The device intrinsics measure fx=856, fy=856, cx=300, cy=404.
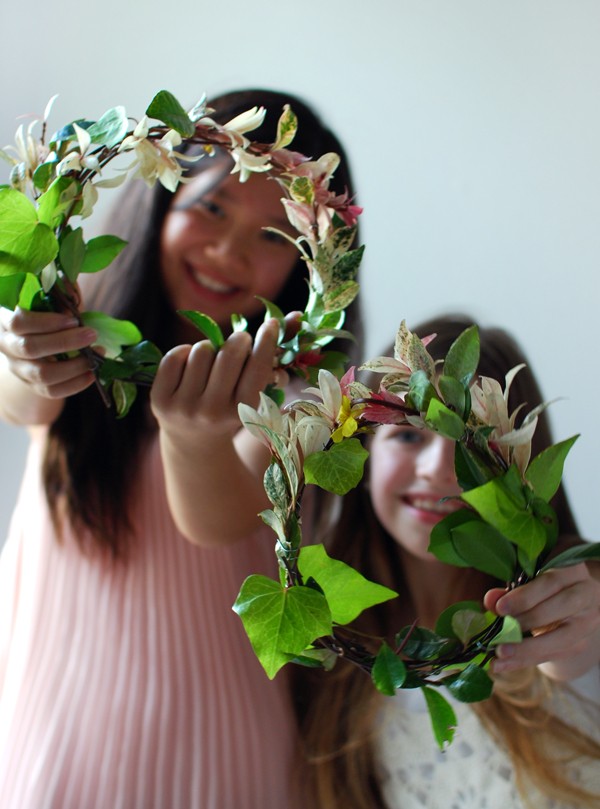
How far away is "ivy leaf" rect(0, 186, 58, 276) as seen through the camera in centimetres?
47

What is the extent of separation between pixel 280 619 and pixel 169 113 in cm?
28

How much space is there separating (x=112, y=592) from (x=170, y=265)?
0.30 meters

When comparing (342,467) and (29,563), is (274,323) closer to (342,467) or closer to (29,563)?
(342,467)

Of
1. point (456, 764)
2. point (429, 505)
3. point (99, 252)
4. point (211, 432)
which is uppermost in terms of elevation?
point (99, 252)

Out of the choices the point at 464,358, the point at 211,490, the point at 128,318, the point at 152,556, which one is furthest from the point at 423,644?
the point at 128,318

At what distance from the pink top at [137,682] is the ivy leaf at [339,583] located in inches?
12.1

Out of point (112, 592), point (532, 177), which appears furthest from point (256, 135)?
point (112, 592)

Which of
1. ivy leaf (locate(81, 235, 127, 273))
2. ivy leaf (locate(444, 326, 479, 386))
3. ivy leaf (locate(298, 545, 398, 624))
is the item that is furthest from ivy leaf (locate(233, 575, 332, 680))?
ivy leaf (locate(81, 235, 127, 273))

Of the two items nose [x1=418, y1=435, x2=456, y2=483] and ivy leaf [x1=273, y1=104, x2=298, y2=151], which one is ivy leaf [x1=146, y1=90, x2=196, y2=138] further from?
nose [x1=418, y1=435, x2=456, y2=483]

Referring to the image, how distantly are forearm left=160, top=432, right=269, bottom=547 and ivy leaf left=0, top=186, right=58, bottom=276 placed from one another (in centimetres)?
16

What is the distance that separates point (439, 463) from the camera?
679 mm

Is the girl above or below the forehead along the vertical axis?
below

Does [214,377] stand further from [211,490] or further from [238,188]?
[238,188]

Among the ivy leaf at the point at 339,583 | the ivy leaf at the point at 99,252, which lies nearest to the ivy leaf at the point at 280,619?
the ivy leaf at the point at 339,583
